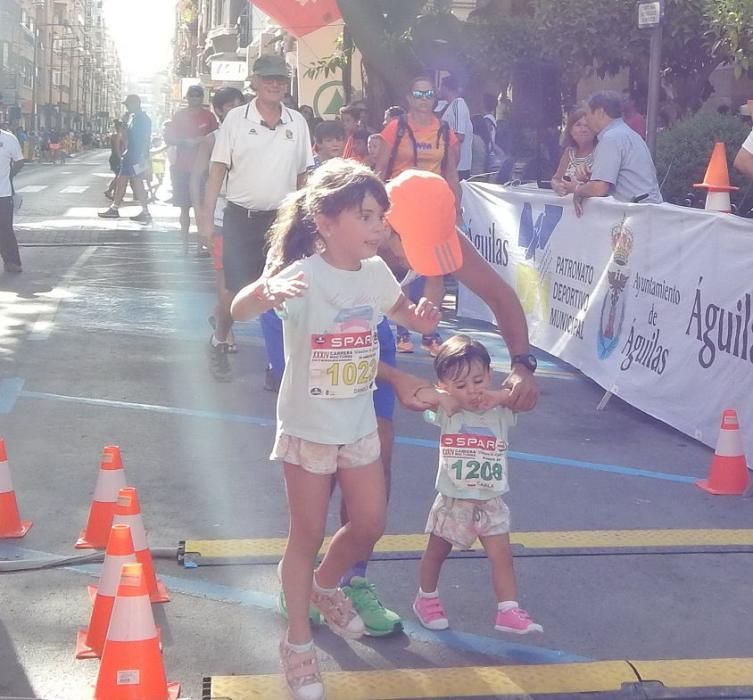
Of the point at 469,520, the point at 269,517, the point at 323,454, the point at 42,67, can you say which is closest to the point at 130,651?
the point at 323,454

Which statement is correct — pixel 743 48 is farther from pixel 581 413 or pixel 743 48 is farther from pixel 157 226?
pixel 157 226

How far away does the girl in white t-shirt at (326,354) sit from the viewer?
12.5ft

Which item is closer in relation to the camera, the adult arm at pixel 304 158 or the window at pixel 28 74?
the adult arm at pixel 304 158

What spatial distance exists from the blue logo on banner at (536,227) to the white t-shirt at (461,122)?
3.55 metres

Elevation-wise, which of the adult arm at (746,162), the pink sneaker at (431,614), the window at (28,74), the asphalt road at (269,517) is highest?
the window at (28,74)

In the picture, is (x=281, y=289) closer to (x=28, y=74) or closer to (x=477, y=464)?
(x=477, y=464)

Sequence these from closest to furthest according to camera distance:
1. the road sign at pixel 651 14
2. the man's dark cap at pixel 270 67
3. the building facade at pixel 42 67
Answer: the man's dark cap at pixel 270 67, the road sign at pixel 651 14, the building facade at pixel 42 67

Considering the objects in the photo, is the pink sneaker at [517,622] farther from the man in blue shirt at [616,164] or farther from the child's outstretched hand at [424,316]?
the man in blue shirt at [616,164]

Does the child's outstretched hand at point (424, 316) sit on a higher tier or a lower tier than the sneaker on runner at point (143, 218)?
higher

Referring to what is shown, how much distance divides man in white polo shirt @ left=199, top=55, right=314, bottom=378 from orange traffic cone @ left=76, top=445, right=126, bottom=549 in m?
2.99

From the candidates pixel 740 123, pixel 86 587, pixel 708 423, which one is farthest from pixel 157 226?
pixel 86 587

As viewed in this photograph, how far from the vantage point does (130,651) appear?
3.75m

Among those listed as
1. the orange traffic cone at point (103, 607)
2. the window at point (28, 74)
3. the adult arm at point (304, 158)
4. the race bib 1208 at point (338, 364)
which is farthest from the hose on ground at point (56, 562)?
the window at point (28, 74)

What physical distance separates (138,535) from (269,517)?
1122 millimetres
